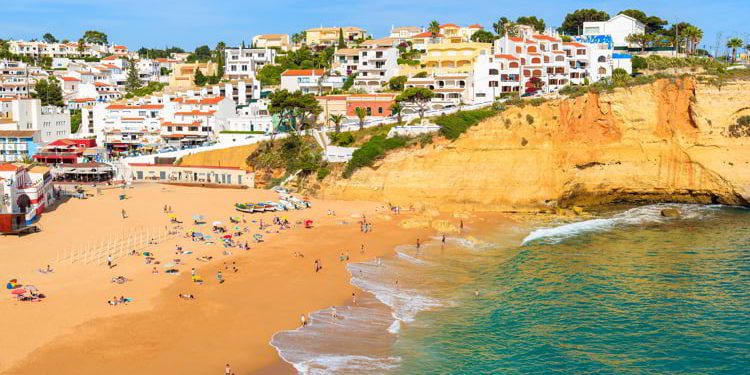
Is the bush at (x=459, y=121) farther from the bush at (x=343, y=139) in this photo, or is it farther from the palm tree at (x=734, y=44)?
the palm tree at (x=734, y=44)

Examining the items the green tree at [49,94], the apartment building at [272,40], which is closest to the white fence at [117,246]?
the green tree at [49,94]

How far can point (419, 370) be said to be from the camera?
26.6m

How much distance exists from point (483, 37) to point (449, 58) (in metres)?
18.5

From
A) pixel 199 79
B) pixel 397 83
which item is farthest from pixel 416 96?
pixel 199 79

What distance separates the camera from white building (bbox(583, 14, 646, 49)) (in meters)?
97.9

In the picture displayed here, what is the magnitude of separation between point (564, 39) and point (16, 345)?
79151 millimetres

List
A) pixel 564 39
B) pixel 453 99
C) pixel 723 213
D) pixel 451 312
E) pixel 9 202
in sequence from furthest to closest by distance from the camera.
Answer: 1. pixel 564 39
2. pixel 453 99
3. pixel 723 213
4. pixel 9 202
5. pixel 451 312

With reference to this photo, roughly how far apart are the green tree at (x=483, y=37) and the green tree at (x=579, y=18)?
16.8 metres

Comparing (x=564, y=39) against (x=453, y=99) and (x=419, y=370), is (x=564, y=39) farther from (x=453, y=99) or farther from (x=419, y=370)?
(x=419, y=370)

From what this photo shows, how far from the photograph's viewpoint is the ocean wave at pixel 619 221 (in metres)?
48.3

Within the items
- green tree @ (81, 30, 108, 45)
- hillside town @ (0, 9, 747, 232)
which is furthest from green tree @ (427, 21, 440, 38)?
green tree @ (81, 30, 108, 45)

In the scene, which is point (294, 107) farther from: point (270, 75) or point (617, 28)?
point (617, 28)

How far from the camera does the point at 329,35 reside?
126562 millimetres

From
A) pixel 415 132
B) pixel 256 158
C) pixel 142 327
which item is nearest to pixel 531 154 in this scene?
→ pixel 415 132
